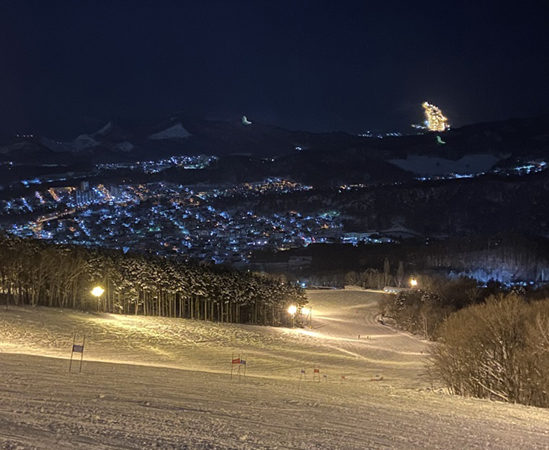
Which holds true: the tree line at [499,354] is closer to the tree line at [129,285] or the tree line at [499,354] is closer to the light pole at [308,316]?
the tree line at [129,285]

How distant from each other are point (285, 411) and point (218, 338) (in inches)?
1015

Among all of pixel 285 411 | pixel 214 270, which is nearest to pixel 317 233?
pixel 214 270

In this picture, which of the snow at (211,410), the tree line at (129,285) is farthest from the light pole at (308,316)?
the snow at (211,410)

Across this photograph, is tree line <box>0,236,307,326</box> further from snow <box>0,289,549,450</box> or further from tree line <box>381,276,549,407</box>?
tree line <box>381,276,549,407</box>

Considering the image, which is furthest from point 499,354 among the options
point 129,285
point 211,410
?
point 129,285

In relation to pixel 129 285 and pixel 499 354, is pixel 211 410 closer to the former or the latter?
pixel 499 354

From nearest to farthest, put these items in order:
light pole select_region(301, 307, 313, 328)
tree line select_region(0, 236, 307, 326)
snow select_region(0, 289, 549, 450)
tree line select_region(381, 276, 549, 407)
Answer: snow select_region(0, 289, 549, 450) → tree line select_region(381, 276, 549, 407) → tree line select_region(0, 236, 307, 326) → light pole select_region(301, 307, 313, 328)

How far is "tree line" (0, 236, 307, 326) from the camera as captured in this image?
41625mm

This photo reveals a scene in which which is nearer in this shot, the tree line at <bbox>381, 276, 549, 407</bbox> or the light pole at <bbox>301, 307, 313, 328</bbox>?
the tree line at <bbox>381, 276, 549, 407</bbox>

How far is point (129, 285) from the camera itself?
4741 cm

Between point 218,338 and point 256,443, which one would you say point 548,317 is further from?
point 218,338

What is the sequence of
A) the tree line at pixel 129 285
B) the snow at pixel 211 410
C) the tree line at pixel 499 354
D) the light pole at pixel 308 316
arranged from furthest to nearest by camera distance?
the light pole at pixel 308 316
the tree line at pixel 129 285
the tree line at pixel 499 354
the snow at pixel 211 410

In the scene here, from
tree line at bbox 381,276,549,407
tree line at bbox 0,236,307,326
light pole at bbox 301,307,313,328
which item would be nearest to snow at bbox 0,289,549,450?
tree line at bbox 381,276,549,407

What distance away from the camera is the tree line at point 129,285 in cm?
4162
